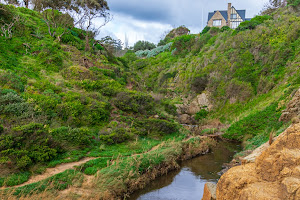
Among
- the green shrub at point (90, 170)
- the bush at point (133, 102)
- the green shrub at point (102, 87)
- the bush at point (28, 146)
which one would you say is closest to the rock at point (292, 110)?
the bush at point (133, 102)

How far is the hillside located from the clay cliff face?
226 inches

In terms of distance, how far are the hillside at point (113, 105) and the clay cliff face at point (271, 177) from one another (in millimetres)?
5735

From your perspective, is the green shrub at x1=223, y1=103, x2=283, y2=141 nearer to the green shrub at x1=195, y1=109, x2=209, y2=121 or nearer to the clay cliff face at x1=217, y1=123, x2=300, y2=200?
the green shrub at x1=195, y1=109, x2=209, y2=121

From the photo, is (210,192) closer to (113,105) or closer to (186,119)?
(113,105)

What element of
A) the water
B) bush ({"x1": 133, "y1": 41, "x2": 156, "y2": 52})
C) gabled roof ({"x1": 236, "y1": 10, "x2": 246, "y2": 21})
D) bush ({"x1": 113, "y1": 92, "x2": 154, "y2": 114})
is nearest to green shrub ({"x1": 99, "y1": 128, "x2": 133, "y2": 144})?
the water

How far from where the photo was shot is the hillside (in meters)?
10.7

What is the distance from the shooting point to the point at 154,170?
1265 cm

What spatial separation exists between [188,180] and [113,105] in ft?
34.2

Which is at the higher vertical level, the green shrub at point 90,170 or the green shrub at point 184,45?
the green shrub at point 184,45

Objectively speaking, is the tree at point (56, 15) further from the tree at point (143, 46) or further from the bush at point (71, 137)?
the tree at point (143, 46)

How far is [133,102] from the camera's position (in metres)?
21.4

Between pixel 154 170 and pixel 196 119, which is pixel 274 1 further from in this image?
pixel 154 170

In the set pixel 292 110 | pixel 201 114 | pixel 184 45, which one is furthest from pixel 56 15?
pixel 292 110

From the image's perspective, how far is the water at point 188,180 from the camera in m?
11.1
